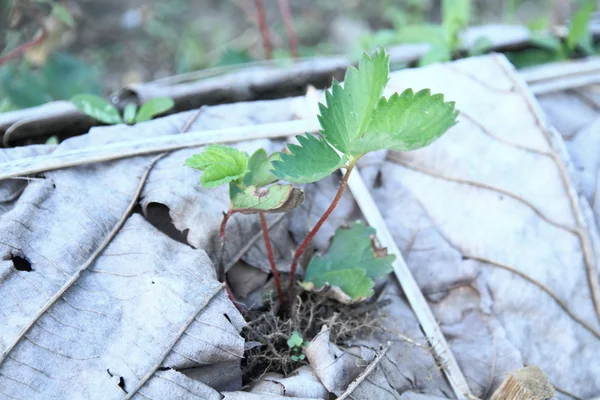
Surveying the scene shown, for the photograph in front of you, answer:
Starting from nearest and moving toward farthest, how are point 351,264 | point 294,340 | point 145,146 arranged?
point 294,340
point 351,264
point 145,146

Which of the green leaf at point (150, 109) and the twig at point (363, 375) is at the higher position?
the green leaf at point (150, 109)

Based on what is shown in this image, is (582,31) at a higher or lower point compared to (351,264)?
higher

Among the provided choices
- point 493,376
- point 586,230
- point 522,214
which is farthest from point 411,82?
point 493,376

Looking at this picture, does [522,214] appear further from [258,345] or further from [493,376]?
[258,345]

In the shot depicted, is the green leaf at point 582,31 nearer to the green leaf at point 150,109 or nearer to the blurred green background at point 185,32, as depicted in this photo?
the blurred green background at point 185,32

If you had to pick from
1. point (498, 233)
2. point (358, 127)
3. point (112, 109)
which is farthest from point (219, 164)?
point (498, 233)

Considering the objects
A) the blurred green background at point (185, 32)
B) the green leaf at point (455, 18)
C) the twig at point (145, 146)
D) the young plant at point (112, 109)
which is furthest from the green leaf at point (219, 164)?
the blurred green background at point (185, 32)

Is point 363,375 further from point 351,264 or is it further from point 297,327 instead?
point 351,264
